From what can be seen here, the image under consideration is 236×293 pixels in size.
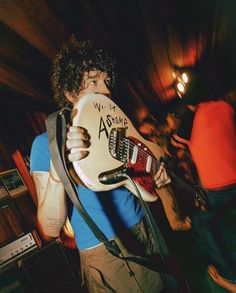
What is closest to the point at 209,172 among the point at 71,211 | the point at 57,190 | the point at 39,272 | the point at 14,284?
the point at 71,211

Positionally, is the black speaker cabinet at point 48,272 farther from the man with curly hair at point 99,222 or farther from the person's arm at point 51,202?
the person's arm at point 51,202

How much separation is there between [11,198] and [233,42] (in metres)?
4.74

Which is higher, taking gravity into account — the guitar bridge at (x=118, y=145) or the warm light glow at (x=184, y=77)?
the warm light glow at (x=184, y=77)

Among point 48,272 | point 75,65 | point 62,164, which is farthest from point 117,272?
point 48,272

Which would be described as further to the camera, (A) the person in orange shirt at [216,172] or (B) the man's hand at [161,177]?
(A) the person in orange shirt at [216,172]

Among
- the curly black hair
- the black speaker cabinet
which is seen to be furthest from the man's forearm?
the black speaker cabinet

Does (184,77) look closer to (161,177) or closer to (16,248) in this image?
(161,177)

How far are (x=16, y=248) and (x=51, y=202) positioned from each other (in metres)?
2.22

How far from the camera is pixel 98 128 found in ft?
3.90

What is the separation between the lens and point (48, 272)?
8.99ft

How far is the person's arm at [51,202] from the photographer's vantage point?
112 centimetres

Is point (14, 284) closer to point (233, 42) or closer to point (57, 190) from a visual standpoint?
point (57, 190)

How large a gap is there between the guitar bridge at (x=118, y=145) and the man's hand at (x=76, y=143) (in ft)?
0.74

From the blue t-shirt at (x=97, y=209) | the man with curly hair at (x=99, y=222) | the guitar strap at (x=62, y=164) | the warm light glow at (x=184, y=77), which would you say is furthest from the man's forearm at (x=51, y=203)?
the warm light glow at (x=184, y=77)
